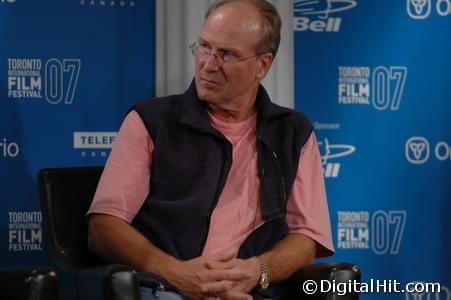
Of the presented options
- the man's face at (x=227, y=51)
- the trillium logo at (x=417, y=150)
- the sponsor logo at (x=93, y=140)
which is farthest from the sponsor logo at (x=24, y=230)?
the trillium logo at (x=417, y=150)

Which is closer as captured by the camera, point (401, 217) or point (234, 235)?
point (234, 235)

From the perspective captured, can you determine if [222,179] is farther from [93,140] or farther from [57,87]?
[57,87]

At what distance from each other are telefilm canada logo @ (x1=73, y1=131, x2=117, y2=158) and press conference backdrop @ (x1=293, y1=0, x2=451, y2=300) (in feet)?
2.92

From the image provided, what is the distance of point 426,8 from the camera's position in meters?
4.30

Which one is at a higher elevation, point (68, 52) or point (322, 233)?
point (68, 52)

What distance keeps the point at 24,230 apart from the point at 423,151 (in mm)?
1878

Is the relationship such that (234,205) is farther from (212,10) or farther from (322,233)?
(212,10)

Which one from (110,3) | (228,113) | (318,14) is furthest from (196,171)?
(318,14)

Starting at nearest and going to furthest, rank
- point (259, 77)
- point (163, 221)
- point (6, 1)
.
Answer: point (163, 221), point (259, 77), point (6, 1)

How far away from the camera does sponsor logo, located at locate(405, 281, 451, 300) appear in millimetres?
4355

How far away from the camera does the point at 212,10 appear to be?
3176mm

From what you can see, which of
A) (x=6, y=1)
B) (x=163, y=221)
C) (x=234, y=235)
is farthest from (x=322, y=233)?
(x=6, y=1)

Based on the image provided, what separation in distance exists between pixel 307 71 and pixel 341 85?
0.58ft

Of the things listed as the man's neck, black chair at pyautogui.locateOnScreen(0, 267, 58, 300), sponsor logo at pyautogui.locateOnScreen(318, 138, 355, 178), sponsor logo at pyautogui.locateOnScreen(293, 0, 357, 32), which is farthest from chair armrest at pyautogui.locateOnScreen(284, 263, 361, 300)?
sponsor logo at pyautogui.locateOnScreen(293, 0, 357, 32)
